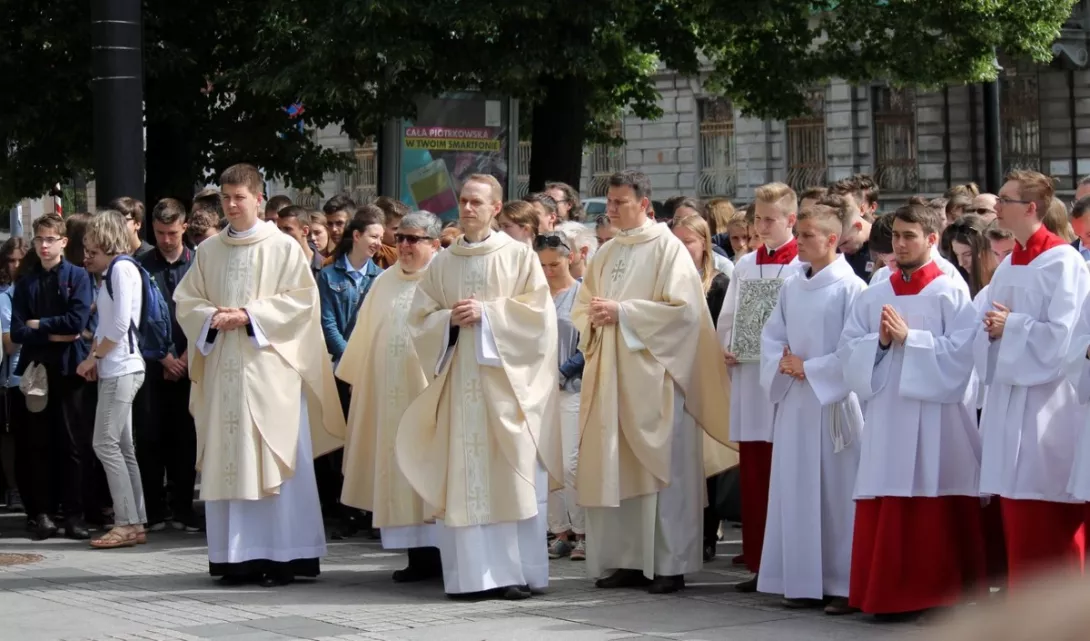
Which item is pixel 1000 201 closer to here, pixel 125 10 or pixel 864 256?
pixel 864 256

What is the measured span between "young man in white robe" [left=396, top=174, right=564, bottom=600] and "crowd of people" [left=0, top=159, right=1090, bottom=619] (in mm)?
14

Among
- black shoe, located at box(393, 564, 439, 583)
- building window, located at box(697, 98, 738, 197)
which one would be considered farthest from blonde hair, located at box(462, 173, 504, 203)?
building window, located at box(697, 98, 738, 197)

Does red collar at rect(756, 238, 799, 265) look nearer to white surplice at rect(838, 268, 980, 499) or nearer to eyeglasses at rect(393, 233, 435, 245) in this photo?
white surplice at rect(838, 268, 980, 499)

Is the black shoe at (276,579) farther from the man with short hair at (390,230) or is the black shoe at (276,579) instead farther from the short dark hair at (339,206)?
the short dark hair at (339,206)

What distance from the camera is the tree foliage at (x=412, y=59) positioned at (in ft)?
58.2

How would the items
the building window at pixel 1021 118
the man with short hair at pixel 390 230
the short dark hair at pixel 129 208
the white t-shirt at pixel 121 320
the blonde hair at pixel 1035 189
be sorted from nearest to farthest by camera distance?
1. the blonde hair at pixel 1035 189
2. the white t-shirt at pixel 121 320
3. the short dark hair at pixel 129 208
4. the man with short hair at pixel 390 230
5. the building window at pixel 1021 118

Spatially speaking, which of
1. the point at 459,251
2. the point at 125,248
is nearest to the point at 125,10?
the point at 125,248

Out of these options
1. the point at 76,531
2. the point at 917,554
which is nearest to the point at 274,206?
the point at 76,531

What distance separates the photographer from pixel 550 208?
991cm

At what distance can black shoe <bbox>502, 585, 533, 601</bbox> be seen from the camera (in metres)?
7.73

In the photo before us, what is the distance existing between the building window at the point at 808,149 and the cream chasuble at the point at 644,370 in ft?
98.5

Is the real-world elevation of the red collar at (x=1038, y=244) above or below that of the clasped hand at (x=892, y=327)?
above

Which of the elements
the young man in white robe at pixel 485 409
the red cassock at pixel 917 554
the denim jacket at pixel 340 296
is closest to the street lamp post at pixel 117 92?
the denim jacket at pixel 340 296

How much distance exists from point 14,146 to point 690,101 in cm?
2299
